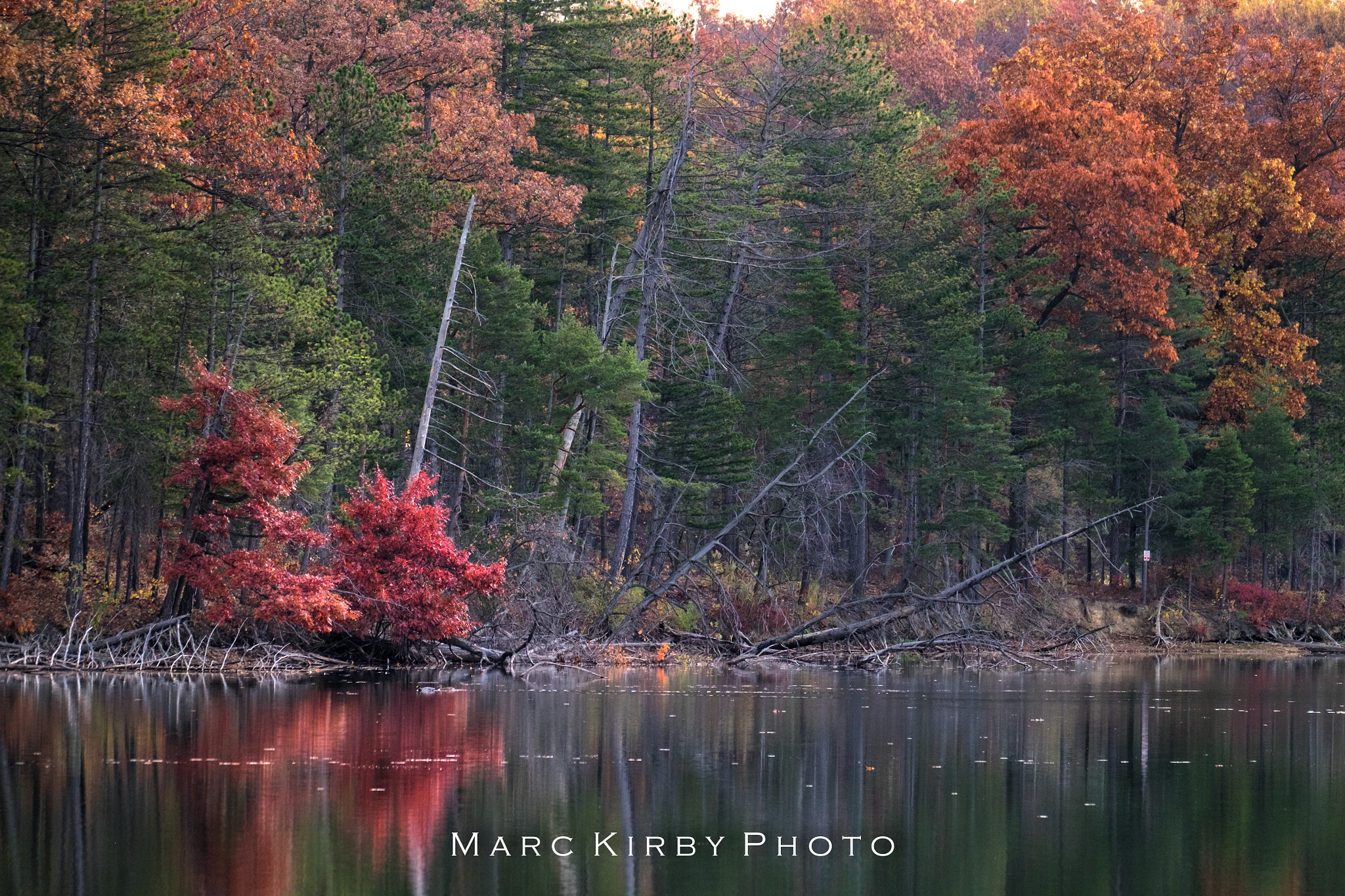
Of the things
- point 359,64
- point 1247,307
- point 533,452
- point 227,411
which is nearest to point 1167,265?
point 1247,307

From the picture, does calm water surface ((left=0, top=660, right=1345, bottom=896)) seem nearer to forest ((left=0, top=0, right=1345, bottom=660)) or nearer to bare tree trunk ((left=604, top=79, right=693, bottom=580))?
forest ((left=0, top=0, right=1345, bottom=660))

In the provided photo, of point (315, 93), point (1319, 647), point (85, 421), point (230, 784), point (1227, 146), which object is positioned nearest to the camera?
point (230, 784)

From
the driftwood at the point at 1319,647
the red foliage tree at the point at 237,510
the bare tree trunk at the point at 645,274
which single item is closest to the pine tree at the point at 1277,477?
the driftwood at the point at 1319,647

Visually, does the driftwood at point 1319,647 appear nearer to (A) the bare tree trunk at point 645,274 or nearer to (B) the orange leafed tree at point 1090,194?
(B) the orange leafed tree at point 1090,194

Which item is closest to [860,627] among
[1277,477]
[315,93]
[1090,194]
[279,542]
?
[279,542]

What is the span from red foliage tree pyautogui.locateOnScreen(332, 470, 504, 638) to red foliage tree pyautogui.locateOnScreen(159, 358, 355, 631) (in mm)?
634

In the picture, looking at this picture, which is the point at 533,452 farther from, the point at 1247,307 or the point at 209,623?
the point at 1247,307

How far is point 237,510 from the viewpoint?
2645cm

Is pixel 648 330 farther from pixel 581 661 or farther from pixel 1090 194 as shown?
pixel 1090 194

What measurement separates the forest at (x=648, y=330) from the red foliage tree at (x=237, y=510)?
0.09 m

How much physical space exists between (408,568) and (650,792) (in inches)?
546

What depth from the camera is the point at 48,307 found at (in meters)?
26.6

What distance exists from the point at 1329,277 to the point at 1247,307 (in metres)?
3.29

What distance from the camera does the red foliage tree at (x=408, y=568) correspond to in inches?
1026
